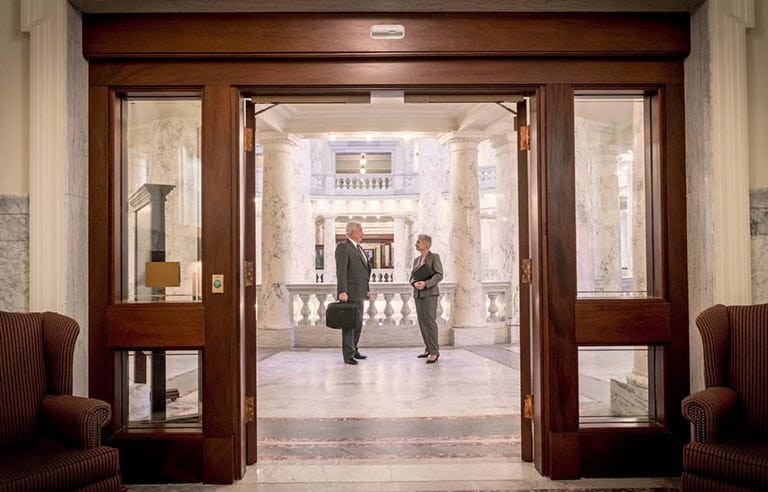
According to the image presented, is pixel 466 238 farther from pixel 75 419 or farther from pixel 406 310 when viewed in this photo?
pixel 75 419

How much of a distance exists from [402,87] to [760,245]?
226 centimetres

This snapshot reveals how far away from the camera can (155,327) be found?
3258 millimetres

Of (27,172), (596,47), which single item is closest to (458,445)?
(596,47)

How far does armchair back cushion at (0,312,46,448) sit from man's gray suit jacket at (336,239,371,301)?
162 inches

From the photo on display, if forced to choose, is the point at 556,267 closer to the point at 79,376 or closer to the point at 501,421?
the point at 501,421

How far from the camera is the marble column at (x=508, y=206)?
9.26 meters

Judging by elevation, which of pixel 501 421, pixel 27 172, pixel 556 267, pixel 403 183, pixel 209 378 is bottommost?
pixel 501 421

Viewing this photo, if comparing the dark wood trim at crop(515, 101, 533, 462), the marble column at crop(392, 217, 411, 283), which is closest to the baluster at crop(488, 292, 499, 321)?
the dark wood trim at crop(515, 101, 533, 462)

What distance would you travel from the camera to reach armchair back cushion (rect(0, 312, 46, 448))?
2.64 meters

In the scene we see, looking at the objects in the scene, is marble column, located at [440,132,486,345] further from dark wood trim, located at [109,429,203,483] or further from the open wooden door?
dark wood trim, located at [109,429,203,483]

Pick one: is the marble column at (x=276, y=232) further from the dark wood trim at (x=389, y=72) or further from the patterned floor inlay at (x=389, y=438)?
the dark wood trim at (x=389, y=72)

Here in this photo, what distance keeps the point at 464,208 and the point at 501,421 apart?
15.4 ft

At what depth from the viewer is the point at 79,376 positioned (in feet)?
10.4

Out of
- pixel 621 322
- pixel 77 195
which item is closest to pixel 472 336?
pixel 621 322
